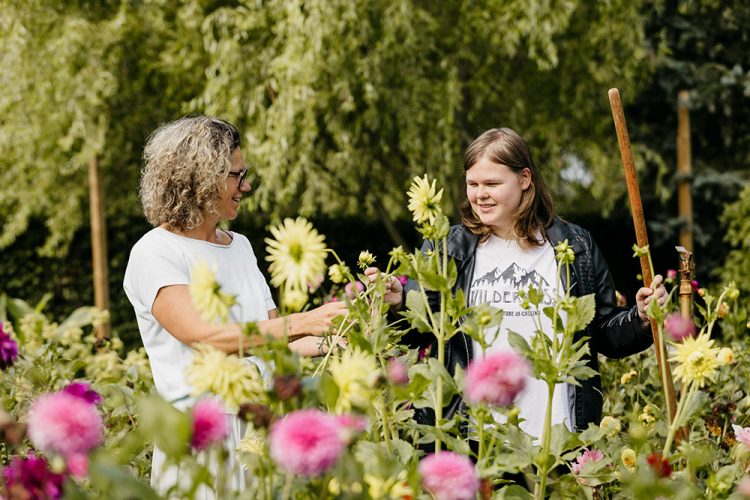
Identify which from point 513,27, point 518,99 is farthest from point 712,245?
point 513,27

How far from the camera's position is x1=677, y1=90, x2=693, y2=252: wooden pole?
722cm

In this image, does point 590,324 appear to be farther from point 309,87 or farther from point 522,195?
point 309,87

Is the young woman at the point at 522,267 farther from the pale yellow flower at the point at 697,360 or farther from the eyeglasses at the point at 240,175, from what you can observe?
the pale yellow flower at the point at 697,360

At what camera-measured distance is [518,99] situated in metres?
6.61

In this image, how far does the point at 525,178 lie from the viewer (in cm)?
201

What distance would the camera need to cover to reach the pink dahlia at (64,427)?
777 millimetres

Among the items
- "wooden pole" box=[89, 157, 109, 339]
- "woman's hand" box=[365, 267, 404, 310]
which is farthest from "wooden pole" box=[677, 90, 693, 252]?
"woman's hand" box=[365, 267, 404, 310]

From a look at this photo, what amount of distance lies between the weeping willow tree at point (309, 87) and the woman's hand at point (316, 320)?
4.31 m

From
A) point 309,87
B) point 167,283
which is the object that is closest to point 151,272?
point 167,283

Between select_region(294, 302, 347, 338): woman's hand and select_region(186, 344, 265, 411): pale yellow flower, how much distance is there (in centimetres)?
50

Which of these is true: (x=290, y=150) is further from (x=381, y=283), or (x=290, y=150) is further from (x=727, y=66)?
(x=381, y=283)

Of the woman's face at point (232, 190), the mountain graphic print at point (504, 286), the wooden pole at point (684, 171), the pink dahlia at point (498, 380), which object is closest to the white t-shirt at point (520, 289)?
the mountain graphic print at point (504, 286)

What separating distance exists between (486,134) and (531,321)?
0.45 m

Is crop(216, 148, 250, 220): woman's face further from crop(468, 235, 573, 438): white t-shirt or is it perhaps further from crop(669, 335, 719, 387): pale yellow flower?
crop(669, 335, 719, 387): pale yellow flower
